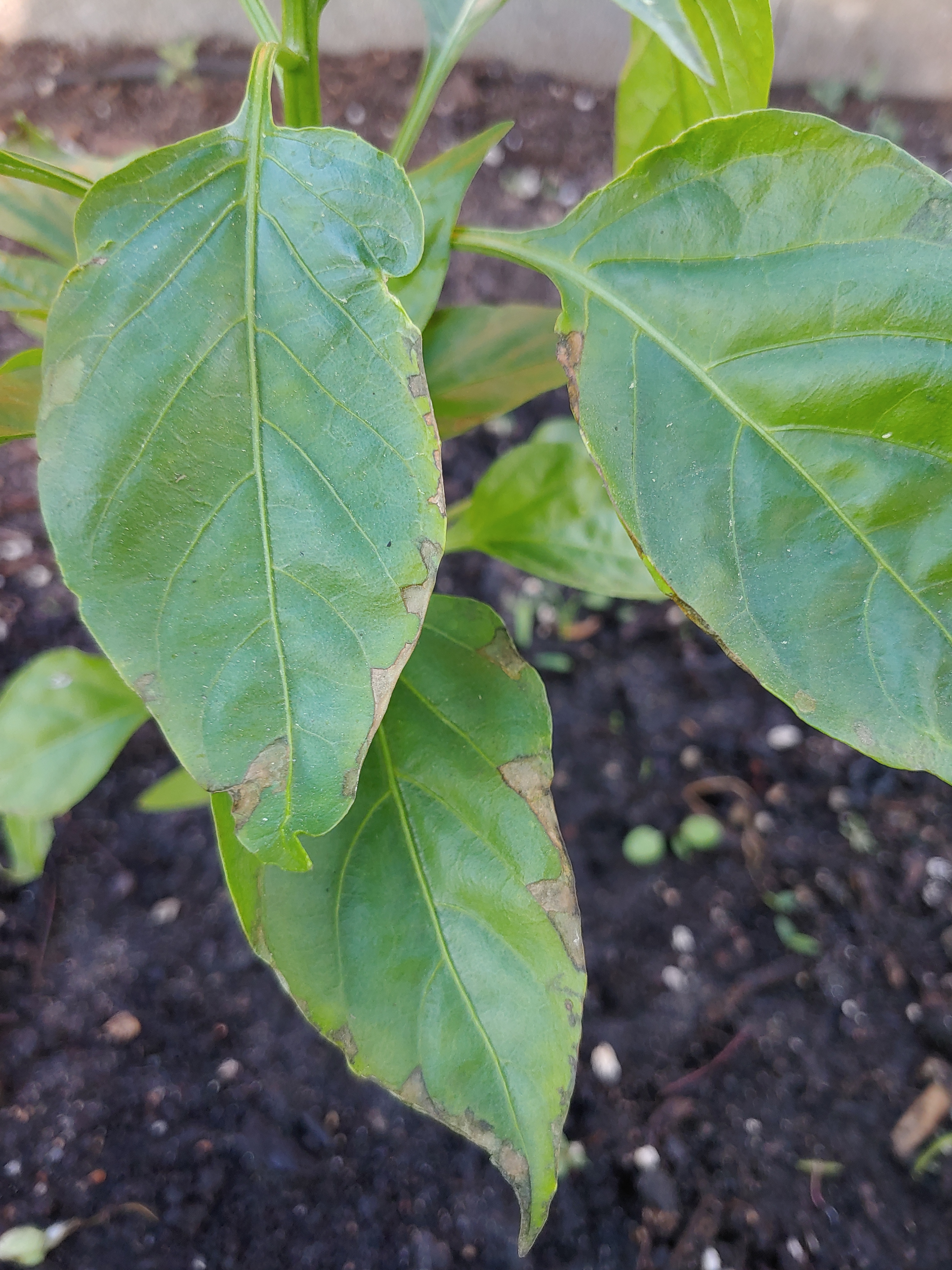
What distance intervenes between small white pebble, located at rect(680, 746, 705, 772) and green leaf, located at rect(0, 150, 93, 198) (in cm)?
94

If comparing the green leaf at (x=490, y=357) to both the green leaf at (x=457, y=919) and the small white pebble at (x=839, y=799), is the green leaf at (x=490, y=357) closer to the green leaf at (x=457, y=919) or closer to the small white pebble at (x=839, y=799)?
the green leaf at (x=457, y=919)

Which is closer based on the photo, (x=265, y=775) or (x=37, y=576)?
(x=265, y=775)

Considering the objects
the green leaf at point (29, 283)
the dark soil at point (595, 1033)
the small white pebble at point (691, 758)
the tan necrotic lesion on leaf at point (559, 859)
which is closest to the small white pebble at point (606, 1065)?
the dark soil at point (595, 1033)

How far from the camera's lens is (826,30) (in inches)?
66.6

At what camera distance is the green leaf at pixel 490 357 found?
65 centimetres

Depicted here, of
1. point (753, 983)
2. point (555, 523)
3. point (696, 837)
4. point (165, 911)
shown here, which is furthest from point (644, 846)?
point (165, 911)

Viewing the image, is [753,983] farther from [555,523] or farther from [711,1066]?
[555,523]

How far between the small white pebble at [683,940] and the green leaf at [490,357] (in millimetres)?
697

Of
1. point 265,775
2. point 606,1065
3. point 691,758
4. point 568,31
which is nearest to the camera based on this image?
point 265,775

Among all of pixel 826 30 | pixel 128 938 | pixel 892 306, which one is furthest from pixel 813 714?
pixel 826 30

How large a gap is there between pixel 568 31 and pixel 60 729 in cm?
167

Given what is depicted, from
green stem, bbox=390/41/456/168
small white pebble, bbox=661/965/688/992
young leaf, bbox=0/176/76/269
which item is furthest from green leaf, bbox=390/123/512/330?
small white pebble, bbox=661/965/688/992

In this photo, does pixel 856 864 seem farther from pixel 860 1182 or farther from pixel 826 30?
pixel 826 30

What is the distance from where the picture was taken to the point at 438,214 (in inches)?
21.5
